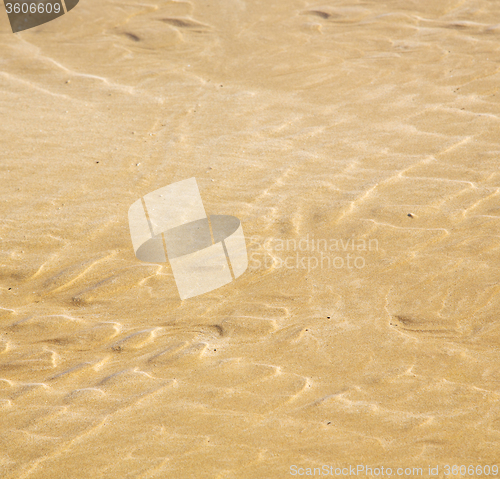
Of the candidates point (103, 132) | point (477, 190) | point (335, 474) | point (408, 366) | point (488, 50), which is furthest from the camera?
point (488, 50)

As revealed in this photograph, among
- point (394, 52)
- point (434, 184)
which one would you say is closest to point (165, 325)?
point (434, 184)

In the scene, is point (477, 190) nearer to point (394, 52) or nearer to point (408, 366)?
point (408, 366)

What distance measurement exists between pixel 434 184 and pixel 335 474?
8.40 feet

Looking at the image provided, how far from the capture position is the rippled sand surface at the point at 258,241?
7.78 feet

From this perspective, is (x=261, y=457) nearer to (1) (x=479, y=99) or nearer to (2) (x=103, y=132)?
(2) (x=103, y=132)

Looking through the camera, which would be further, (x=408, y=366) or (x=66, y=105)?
(x=66, y=105)

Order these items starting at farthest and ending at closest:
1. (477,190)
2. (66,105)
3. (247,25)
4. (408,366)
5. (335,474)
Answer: (247,25) → (66,105) → (477,190) → (408,366) → (335,474)

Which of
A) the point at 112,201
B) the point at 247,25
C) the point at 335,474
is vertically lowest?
the point at 335,474

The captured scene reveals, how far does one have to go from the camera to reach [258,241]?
3.63 meters

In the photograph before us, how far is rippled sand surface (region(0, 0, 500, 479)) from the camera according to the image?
2371 millimetres

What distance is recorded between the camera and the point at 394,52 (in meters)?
6.02

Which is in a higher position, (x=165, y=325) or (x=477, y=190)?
(x=477, y=190)

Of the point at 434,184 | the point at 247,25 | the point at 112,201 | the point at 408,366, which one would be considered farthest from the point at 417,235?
the point at 247,25

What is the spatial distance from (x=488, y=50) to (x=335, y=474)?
5.35m
